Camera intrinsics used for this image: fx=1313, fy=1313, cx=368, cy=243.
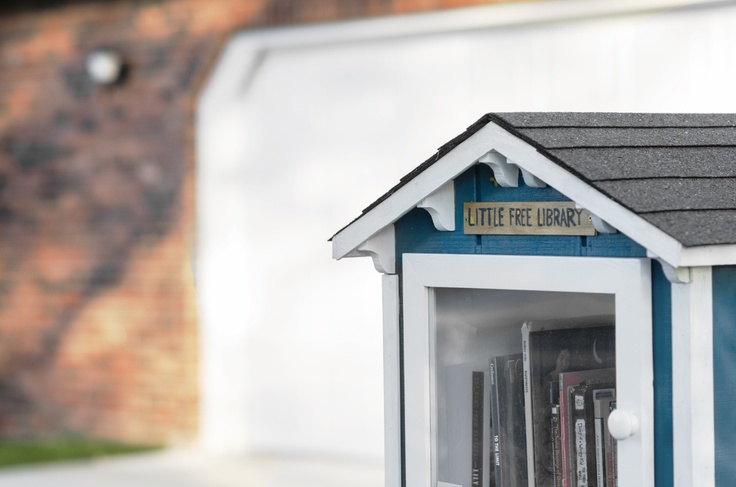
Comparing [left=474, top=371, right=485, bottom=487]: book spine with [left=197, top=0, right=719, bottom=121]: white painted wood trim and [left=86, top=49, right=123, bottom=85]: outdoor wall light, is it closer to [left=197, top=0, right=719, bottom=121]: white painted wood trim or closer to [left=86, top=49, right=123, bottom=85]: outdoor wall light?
[left=197, top=0, right=719, bottom=121]: white painted wood trim

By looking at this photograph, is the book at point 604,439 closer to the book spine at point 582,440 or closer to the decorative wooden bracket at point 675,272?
the book spine at point 582,440

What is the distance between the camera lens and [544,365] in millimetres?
3252

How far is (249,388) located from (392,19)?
2359 mm

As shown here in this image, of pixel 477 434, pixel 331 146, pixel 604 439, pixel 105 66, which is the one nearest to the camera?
pixel 604 439

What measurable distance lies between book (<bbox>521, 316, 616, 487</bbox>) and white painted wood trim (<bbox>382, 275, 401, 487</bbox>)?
35 centimetres

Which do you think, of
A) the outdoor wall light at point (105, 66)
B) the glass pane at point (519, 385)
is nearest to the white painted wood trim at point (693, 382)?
the glass pane at point (519, 385)

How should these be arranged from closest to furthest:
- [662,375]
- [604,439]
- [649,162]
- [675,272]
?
[675,272] → [662,375] → [649,162] → [604,439]

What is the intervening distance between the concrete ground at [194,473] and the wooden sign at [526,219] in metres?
3.64

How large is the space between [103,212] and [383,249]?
17.8 feet

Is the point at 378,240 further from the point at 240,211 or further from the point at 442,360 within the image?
the point at 240,211

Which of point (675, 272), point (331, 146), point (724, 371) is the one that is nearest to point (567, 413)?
point (724, 371)

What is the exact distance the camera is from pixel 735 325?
290cm

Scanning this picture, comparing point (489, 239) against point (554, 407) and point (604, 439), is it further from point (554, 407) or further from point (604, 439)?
point (604, 439)

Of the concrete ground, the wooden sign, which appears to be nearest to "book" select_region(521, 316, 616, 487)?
the wooden sign
